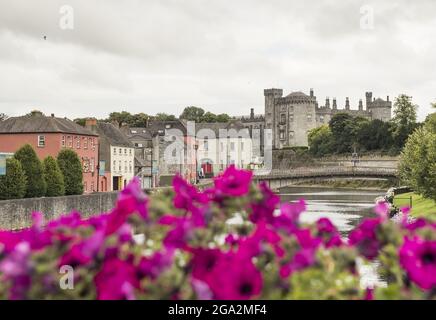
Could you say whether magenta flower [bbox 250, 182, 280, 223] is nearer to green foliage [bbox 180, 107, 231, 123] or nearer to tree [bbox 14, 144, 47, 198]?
tree [bbox 14, 144, 47, 198]

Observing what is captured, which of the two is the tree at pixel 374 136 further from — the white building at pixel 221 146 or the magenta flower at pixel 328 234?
the magenta flower at pixel 328 234

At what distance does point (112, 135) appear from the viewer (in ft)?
241

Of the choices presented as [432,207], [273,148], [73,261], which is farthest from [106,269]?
[273,148]

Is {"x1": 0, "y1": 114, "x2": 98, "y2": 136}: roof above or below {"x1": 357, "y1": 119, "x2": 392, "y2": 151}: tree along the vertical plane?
below

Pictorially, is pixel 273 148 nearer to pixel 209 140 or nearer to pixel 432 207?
pixel 209 140

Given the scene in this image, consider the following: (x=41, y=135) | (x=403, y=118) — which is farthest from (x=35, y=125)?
(x=403, y=118)

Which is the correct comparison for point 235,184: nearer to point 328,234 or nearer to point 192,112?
point 328,234

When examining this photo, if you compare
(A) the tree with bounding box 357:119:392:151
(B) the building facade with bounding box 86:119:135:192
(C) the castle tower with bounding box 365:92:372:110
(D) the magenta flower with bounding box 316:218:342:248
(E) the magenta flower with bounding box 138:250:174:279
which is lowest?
(E) the magenta flower with bounding box 138:250:174:279

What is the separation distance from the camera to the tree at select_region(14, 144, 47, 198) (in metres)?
45.5

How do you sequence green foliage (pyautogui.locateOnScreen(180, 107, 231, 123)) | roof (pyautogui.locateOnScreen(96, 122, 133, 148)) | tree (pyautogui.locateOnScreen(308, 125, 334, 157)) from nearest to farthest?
roof (pyautogui.locateOnScreen(96, 122, 133, 148)) < tree (pyautogui.locateOnScreen(308, 125, 334, 157)) < green foliage (pyautogui.locateOnScreen(180, 107, 231, 123))

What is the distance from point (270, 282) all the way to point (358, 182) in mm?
111549

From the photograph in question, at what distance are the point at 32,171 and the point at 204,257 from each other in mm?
43689

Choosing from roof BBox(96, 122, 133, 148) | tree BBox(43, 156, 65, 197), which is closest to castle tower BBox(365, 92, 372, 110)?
roof BBox(96, 122, 133, 148)
